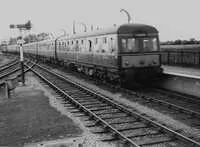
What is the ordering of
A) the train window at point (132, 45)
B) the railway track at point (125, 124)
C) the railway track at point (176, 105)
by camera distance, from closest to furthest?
the railway track at point (125, 124) < the railway track at point (176, 105) < the train window at point (132, 45)

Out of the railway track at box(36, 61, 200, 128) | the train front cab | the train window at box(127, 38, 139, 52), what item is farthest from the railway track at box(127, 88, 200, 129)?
the train window at box(127, 38, 139, 52)

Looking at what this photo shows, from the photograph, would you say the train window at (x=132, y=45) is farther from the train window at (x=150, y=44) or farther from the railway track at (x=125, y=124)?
the railway track at (x=125, y=124)

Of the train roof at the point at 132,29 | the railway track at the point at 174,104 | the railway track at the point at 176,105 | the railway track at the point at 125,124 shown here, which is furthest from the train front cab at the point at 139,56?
the railway track at the point at 125,124

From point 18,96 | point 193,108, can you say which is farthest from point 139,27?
point 18,96

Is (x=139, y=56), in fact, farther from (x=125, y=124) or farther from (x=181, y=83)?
(x=125, y=124)

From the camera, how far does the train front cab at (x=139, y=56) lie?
14.3m

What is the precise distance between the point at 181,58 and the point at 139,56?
7.82 metres

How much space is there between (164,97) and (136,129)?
4.89 meters

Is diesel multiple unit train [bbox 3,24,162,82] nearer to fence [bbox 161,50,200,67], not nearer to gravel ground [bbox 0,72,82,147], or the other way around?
gravel ground [bbox 0,72,82,147]

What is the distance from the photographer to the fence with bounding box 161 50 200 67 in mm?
19516

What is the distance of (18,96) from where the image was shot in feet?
46.4

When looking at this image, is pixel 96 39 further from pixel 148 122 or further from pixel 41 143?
pixel 41 143

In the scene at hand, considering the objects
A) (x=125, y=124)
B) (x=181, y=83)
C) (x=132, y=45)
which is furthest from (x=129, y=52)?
(x=125, y=124)

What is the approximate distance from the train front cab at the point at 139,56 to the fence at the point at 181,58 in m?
5.47
